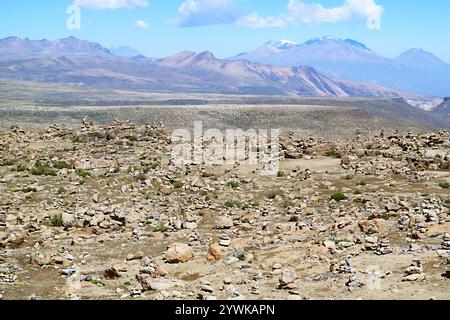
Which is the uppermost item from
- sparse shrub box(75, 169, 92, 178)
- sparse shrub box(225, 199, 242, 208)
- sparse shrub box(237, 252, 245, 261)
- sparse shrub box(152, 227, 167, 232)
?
sparse shrub box(75, 169, 92, 178)

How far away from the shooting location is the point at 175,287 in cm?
1062

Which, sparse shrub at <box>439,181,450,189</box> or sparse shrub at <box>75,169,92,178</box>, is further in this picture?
sparse shrub at <box>75,169,92,178</box>

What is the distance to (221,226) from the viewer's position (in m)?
16.2

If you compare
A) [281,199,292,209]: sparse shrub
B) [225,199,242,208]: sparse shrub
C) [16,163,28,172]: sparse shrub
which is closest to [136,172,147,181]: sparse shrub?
[225,199,242,208]: sparse shrub

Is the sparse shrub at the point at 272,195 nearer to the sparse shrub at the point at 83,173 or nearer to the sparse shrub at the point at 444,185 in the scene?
Result: the sparse shrub at the point at 444,185

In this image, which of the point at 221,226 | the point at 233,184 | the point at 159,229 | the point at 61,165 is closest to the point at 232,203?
the point at 233,184

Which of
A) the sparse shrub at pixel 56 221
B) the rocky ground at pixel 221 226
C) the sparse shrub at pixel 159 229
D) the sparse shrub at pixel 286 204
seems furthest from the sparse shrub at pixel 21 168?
the sparse shrub at pixel 286 204

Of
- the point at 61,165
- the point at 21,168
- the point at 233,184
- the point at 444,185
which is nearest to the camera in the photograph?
the point at 444,185

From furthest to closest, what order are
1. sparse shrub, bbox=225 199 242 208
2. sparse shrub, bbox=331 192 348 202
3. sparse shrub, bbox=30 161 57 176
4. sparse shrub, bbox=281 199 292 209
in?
sparse shrub, bbox=30 161 57 176, sparse shrub, bbox=331 192 348 202, sparse shrub, bbox=225 199 242 208, sparse shrub, bbox=281 199 292 209

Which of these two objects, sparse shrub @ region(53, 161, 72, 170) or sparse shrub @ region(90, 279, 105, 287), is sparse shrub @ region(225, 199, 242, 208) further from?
sparse shrub @ region(53, 161, 72, 170)

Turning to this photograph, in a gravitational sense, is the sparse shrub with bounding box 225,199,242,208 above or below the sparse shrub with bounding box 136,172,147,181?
below

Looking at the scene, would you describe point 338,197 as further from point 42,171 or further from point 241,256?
point 42,171

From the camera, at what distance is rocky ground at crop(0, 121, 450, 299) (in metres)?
10.7

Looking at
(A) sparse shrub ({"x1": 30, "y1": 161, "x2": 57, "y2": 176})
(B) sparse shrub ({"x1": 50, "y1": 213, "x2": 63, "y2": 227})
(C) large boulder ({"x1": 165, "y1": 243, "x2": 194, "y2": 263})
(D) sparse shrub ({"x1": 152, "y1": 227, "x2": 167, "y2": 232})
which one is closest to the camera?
(C) large boulder ({"x1": 165, "y1": 243, "x2": 194, "y2": 263})
